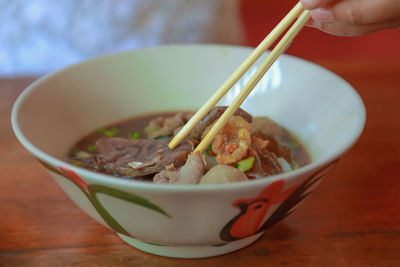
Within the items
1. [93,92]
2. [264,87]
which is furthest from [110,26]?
[264,87]

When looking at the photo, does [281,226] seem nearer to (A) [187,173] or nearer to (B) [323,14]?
(A) [187,173]

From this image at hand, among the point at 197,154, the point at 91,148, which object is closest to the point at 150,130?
the point at 91,148

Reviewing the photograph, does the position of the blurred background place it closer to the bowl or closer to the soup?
the bowl

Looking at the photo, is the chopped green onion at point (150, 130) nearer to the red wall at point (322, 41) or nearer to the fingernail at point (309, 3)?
the fingernail at point (309, 3)

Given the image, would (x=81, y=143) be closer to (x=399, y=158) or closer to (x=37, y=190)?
(x=37, y=190)

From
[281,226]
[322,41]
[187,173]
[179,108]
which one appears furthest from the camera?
[322,41]
